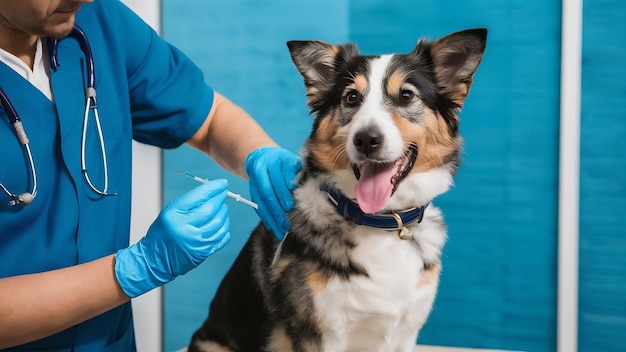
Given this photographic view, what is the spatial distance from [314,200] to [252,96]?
3.11 feet

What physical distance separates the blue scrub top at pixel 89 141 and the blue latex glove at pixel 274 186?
24cm

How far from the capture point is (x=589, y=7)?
76.3 inches

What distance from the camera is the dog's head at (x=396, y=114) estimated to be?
1308 mm

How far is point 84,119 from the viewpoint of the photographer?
1.29m

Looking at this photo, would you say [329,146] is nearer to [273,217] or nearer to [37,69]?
[273,217]

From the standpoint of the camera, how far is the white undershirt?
1.21 m

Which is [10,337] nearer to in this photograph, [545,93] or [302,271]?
[302,271]

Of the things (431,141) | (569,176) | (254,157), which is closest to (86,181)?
(254,157)

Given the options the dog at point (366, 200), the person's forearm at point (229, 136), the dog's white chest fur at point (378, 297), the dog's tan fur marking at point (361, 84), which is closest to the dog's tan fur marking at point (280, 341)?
the dog at point (366, 200)

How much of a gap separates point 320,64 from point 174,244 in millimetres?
570

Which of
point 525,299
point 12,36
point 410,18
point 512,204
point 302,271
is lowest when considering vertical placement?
point 525,299

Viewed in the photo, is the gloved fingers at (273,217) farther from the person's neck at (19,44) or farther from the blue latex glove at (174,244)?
Result: the person's neck at (19,44)

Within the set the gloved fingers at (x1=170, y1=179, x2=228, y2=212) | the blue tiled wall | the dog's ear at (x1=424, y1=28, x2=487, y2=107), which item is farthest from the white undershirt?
the blue tiled wall

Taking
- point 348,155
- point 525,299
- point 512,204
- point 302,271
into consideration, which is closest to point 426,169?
point 348,155
